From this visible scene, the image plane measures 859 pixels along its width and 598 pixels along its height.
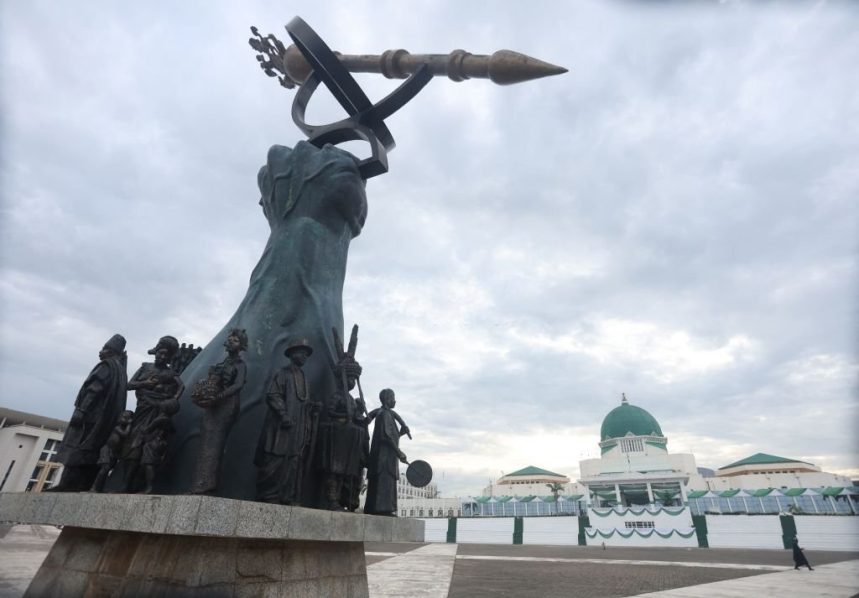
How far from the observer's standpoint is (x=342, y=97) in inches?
399

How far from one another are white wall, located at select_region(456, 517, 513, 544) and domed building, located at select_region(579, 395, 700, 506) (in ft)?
80.4

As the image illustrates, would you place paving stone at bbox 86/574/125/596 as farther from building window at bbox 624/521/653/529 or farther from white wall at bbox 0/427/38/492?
white wall at bbox 0/427/38/492

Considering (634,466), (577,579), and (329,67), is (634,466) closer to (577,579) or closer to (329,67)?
(577,579)

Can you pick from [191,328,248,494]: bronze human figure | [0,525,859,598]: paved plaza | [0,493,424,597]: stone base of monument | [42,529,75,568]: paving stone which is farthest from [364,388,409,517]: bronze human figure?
[0,525,859,598]: paved plaza

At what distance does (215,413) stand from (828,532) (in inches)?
1294

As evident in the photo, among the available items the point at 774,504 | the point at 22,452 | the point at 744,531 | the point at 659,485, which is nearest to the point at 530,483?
the point at 659,485

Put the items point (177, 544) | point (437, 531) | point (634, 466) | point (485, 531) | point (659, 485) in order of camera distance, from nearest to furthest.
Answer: point (177, 544)
point (485, 531)
point (437, 531)
point (659, 485)
point (634, 466)

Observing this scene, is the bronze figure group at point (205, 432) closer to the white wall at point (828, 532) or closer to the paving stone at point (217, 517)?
the paving stone at point (217, 517)

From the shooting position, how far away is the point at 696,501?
41.5m

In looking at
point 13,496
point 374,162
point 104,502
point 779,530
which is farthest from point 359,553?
point 779,530

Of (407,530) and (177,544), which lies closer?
(177,544)

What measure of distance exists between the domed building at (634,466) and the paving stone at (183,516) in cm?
5324

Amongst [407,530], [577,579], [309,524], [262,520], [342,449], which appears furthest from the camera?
[577,579]

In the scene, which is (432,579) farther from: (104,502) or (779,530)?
(779,530)
